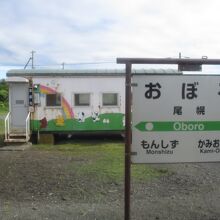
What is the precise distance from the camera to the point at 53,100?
17.7 meters

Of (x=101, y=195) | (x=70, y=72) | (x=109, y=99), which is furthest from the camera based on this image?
(x=109, y=99)

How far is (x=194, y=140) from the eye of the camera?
16.4 feet

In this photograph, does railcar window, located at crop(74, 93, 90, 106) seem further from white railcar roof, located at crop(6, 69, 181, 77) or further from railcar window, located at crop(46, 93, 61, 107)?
white railcar roof, located at crop(6, 69, 181, 77)

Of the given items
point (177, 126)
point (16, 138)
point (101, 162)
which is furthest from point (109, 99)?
point (177, 126)

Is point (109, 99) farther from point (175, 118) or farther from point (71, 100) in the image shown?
point (175, 118)

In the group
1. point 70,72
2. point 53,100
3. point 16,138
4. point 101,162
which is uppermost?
point 70,72

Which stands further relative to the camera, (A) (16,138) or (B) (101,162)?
(A) (16,138)

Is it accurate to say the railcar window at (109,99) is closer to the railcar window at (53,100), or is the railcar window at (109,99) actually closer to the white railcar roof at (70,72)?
the white railcar roof at (70,72)

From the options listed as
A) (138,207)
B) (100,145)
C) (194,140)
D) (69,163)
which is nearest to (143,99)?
(194,140)

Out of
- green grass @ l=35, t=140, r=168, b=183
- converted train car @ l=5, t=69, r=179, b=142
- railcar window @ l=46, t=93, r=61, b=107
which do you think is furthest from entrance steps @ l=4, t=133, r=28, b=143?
railcar window @ l=46, t=93, r=61, b=107

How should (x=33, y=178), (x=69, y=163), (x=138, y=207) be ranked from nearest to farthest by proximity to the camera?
(x=138, y=207), (x=33, y=178), (x=69, y=163)

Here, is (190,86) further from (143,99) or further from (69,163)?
(69,163)

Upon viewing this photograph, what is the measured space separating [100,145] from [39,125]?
2.78 m

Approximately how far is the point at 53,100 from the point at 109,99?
2.32 m
